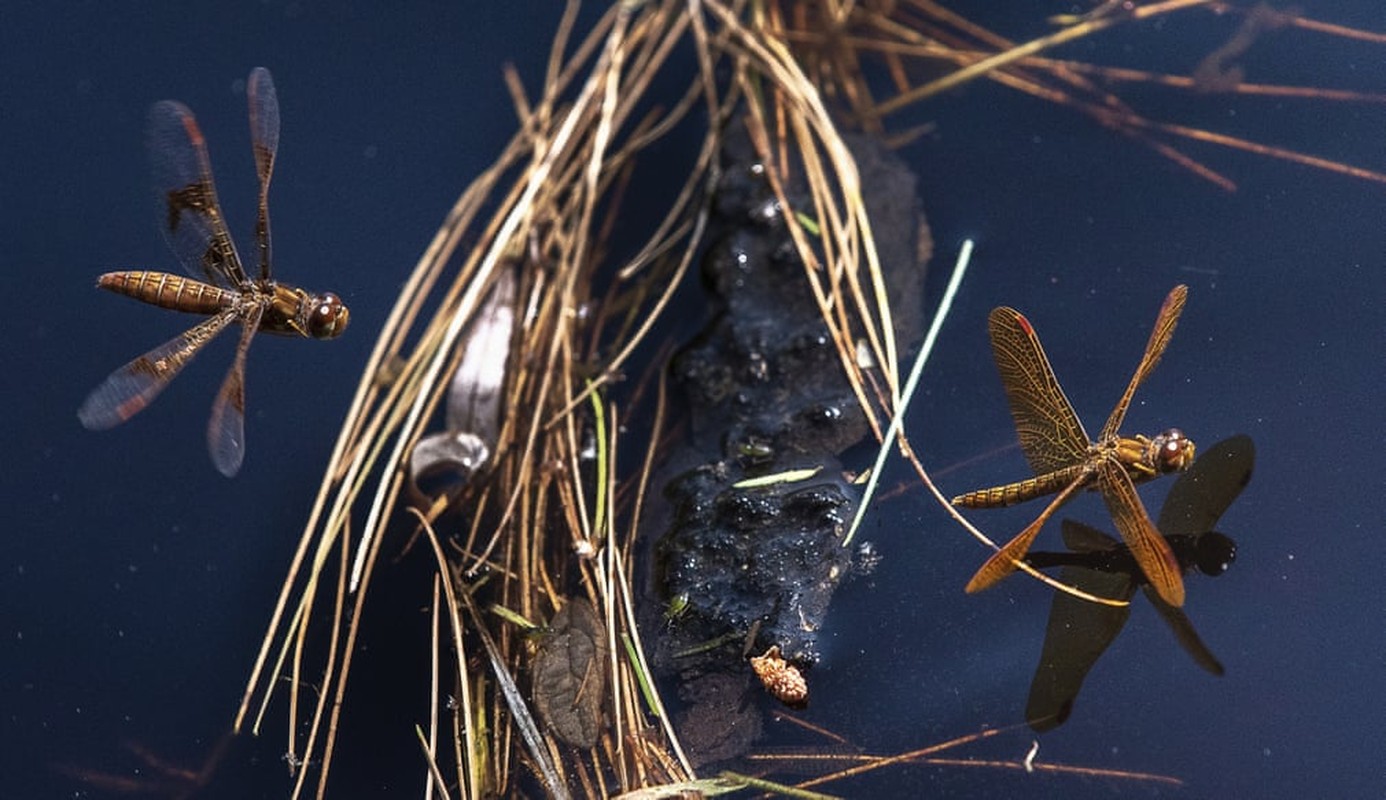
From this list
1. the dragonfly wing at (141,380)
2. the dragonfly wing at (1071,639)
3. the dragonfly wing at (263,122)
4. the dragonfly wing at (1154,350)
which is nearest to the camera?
the dragonfly wing at (1071,639)

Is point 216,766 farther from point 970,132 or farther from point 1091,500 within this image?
point 970,132

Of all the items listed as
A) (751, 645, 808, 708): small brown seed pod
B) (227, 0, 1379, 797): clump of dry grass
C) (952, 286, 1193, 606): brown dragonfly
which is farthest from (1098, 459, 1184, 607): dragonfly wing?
(751, 645, 808, 708): small brown seed pod

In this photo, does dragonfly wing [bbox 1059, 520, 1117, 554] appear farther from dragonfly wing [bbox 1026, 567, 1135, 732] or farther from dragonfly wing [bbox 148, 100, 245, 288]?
dragonfly wing [bbox 148, 100, 245, 288]

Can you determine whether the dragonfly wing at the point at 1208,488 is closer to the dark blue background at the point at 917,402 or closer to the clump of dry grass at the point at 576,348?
the dark blue background at the point at 917,402

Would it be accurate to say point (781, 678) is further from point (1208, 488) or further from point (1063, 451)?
point (1208, 488)

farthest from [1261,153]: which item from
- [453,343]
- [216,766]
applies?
[216,766]

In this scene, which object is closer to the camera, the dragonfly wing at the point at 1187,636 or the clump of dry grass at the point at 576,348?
the dragonfly wing at the point at 1187,636

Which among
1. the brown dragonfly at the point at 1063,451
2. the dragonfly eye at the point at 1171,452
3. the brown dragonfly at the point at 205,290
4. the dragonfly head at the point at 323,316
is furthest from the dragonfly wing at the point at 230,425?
the dragonfly eye at the point at 1171,452
